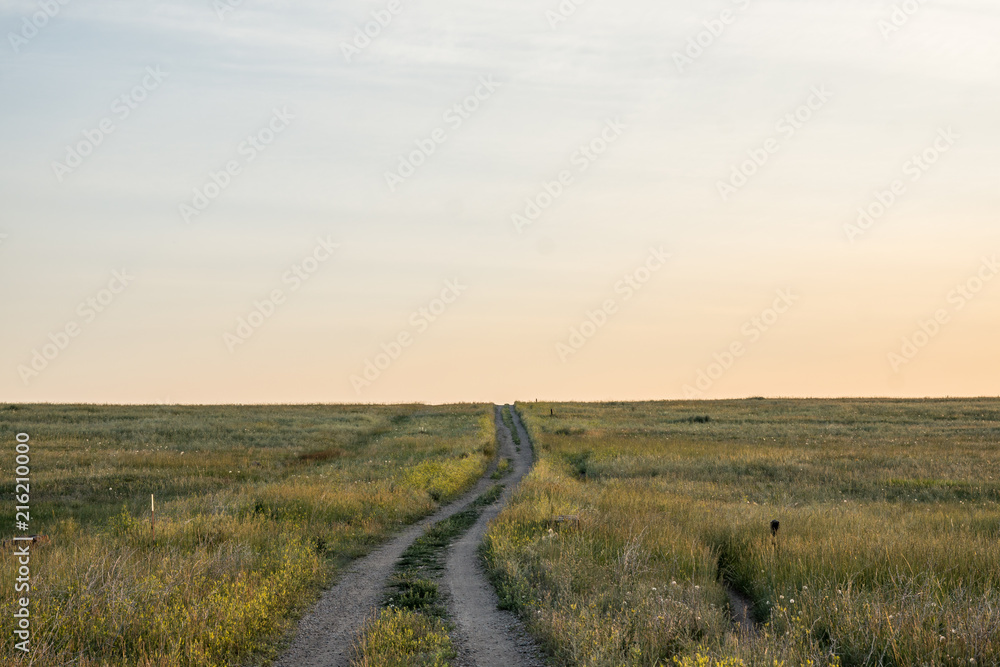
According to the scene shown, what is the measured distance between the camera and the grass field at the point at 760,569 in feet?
24.7

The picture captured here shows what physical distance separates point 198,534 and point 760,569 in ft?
33.6

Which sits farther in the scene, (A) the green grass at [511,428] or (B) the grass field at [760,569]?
(A) the green grass at [511,428]

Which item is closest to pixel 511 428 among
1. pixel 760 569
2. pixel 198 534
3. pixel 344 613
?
pixel 198 534

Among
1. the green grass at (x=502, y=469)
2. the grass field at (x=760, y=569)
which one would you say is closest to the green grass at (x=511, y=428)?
the green grass at (x=502, y=469)

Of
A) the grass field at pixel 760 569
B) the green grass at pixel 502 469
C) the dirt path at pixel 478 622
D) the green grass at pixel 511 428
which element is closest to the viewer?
the grass field at pixel 760 569

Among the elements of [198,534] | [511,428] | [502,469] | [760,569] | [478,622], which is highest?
[511,428]

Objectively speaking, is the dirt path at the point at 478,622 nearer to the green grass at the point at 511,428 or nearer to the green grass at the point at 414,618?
the green grass at the point at 414,618

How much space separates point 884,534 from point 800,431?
4232cm

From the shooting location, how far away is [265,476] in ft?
95.8

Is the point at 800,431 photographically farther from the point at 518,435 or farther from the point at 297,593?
the point at 297,593

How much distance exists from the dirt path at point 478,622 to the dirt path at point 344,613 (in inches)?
48.4

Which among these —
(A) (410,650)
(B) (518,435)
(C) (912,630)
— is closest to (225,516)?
(A) (410,650)

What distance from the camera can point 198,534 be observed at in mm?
13336

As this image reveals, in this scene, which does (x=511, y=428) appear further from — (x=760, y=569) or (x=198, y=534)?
(x=760, y=569)
